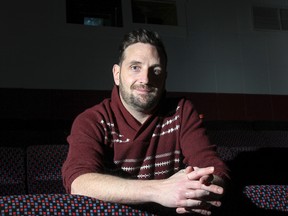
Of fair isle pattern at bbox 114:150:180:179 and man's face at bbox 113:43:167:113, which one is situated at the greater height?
man's face at bbox 113:43:167:113

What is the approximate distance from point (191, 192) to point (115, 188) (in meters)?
0.22

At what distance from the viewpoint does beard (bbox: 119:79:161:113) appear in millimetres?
1408

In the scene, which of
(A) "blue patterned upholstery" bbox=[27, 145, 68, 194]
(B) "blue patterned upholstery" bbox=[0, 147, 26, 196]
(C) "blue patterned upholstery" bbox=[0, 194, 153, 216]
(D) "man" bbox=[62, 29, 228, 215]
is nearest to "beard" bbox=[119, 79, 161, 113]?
(D) "man" bbox=[62, 29, 228, 215]

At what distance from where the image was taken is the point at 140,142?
4.31 ft

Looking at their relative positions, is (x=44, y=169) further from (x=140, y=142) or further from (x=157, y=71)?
(x=157, y=71)

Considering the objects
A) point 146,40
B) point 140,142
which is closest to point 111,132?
point 140,142

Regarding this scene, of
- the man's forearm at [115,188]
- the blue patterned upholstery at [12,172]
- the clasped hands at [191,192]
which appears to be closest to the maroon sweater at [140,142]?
the man's forearm at [115,188]

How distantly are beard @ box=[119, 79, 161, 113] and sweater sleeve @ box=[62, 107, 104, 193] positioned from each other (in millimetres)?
179

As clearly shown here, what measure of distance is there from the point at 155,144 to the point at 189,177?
1.38 feet

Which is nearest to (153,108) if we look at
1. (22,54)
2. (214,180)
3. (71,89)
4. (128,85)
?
(128,85)

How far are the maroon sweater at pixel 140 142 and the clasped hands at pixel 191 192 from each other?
0.76 ft

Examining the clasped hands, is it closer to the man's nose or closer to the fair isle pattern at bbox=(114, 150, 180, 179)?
the fair isle pattern at bbox=(114, 150, 180, 179)

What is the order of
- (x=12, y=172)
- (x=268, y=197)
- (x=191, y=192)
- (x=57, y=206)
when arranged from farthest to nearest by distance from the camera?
(x=12, y=172), (x=191, y=192), (x=268, y=197), (x=57, y=206)

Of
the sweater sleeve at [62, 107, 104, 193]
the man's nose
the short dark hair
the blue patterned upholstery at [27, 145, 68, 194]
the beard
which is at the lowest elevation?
the blue patterned upholstery at [27, 145, 68, 194]
